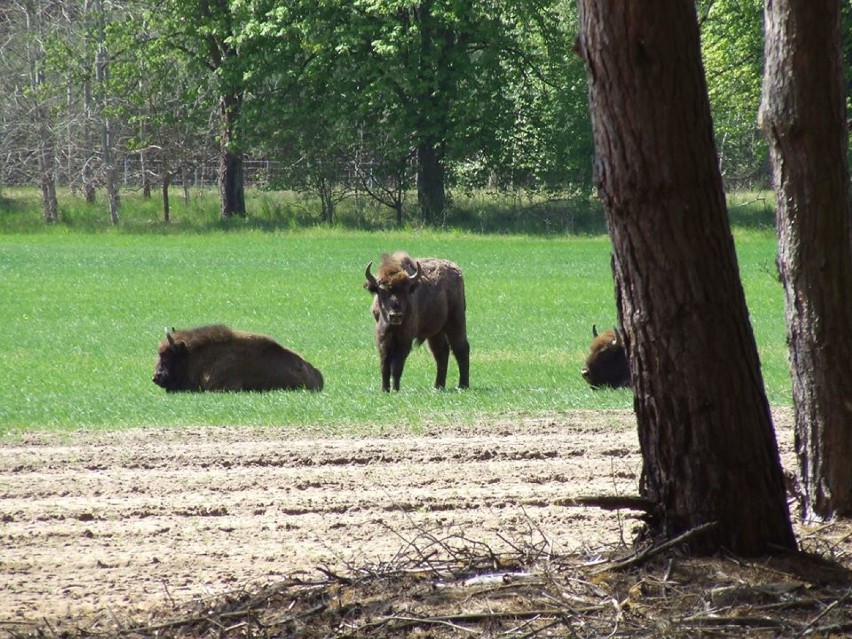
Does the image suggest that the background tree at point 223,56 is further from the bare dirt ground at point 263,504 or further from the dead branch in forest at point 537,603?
the dead branch in forest at point 537,603

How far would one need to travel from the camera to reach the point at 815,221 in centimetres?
745

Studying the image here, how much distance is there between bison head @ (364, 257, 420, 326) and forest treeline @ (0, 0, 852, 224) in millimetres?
37913

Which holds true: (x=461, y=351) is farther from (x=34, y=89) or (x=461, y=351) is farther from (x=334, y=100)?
(x=34, y=89)

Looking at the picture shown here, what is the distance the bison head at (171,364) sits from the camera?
1772 centimetres

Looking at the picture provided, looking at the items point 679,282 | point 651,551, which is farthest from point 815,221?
point 651,551

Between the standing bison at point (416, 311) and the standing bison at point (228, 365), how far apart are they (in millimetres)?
1510

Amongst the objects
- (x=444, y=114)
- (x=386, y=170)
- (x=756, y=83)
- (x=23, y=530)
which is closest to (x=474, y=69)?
(x=444, y=114)

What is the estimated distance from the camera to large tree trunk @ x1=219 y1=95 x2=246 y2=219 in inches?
2365

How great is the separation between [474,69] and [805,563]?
5215 cm

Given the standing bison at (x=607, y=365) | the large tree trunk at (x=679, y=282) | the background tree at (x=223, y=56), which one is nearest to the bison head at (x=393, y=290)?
the standing bison at (x=607, y=365)

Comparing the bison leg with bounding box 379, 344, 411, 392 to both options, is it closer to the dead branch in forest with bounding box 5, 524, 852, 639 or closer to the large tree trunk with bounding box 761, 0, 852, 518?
the large tree trunk with bounding box 761, 0, 852, 518

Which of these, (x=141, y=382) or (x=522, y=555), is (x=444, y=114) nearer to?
(x=141, y=382)

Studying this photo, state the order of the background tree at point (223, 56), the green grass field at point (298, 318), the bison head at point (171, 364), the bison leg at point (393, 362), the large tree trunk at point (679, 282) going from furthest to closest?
1. the background tree at point (223, 56)
2. the bison head at point (171, 364)
3. the bison leg at point (393, 362)
4. the green grass field at point (298, 318)
5. the large tree trunk at point (679, 282)

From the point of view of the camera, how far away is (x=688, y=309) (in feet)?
19.8
